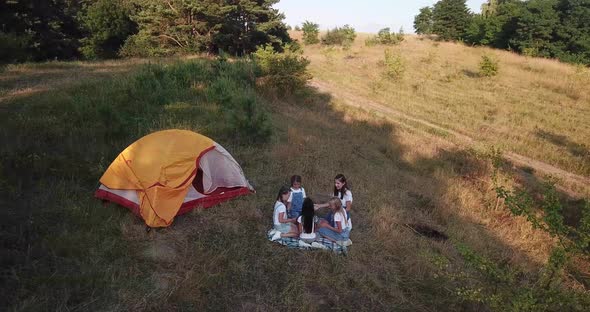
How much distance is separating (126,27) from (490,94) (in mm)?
20231

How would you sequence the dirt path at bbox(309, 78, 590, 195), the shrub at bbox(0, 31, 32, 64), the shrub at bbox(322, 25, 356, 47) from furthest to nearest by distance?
the shrub at bbox(322, 25, 356, 47)
the shrub at bbox(0, 31, 32, 64)
the dirt path at bbox(309, 78, 590, 195)

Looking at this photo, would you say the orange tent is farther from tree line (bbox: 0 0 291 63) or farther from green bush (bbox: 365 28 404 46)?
green bush (bbox: 365 28 404 46)

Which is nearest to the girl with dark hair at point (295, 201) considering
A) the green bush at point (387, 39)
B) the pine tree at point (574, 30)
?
the pine tree at point (574, 30)

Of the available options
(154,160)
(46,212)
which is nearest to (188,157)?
(154,160)

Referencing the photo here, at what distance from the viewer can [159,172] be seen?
6.26 m

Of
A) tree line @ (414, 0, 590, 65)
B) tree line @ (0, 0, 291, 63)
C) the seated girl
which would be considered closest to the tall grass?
the seated girl

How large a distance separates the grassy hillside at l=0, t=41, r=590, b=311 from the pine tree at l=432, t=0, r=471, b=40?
1111 inches

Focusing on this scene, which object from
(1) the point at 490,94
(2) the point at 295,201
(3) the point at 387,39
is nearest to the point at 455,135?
(1) the point at 490,94

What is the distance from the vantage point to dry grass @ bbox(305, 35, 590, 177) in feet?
46.9

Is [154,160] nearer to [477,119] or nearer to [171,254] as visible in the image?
[171,254]

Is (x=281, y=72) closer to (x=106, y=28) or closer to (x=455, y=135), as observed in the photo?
(x=455, y=135)

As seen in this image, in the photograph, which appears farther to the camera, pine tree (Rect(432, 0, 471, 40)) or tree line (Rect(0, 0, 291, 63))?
pine tree (Rect(432, 0, 471, 40))

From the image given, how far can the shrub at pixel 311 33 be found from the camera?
126 ft

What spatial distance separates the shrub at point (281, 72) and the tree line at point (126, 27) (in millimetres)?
8538
